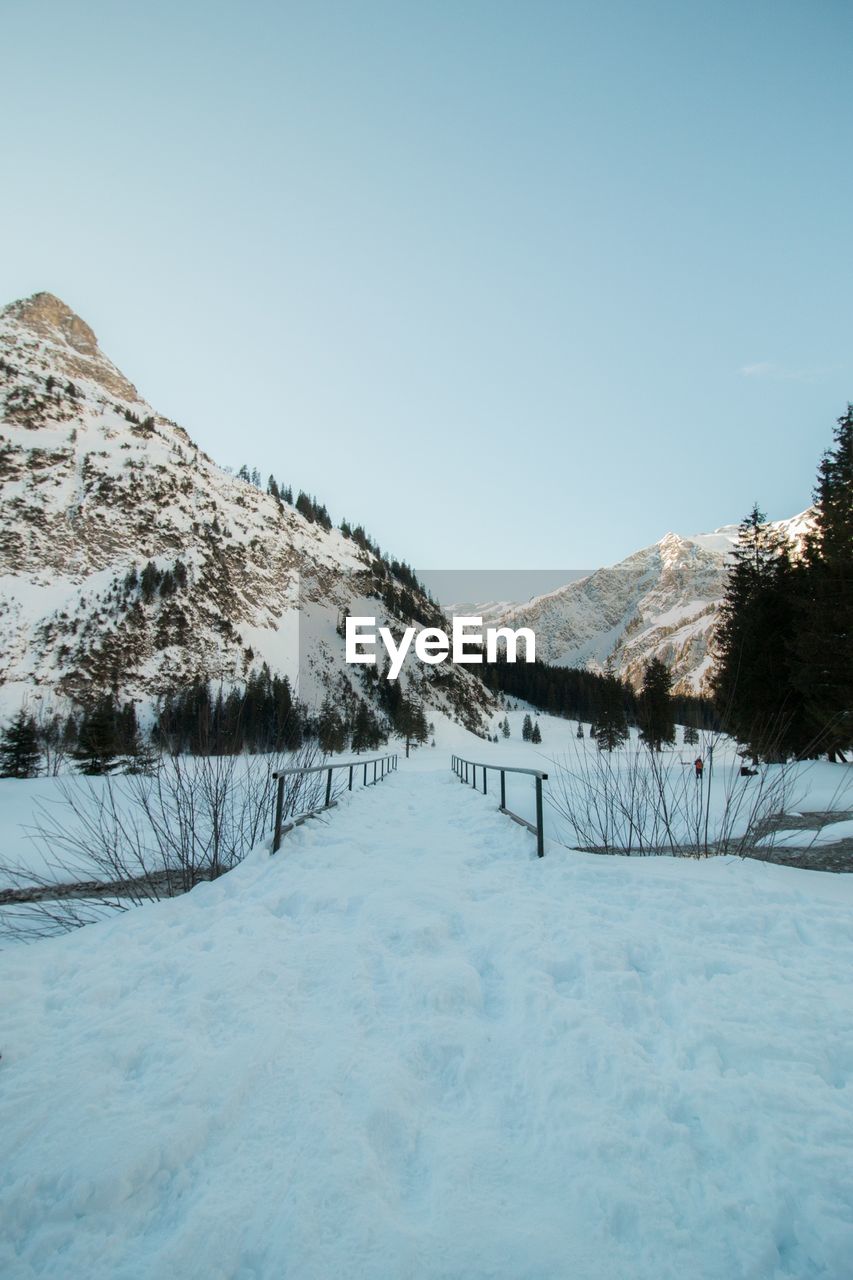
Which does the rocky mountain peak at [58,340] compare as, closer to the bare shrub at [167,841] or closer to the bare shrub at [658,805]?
the bare shrub at [167,841]

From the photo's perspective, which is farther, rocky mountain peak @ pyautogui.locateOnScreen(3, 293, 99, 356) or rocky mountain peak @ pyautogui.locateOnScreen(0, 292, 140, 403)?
rocky mountain peak @ pyautogui.locateOnScreen(3, 293, 99, 356)

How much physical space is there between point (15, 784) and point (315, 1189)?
92.0ft

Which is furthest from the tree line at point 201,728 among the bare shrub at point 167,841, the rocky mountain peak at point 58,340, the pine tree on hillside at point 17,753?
the rocky mountain peak at point 58,340

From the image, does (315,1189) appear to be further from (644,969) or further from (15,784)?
(15,784)

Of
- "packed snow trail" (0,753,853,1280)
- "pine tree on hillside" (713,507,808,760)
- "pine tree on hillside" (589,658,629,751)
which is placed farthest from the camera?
Result: "pine tree on hillside" (589,658,629,751)

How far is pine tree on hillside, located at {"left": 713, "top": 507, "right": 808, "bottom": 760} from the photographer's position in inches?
851

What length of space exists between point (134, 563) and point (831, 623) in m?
80.2

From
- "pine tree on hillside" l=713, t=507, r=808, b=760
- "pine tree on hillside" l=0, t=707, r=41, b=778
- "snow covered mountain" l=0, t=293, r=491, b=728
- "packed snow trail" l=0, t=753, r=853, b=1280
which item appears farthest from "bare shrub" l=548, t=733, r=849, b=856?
"snow covered mountain" l=0, t=293, r=491, b=728

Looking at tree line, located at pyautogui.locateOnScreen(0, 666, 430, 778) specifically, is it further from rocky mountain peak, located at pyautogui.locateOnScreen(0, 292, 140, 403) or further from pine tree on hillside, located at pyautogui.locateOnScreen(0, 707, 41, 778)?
rocky mountain peak, located at pyautogui.locateOnScreen(0, 292, 140, 403)

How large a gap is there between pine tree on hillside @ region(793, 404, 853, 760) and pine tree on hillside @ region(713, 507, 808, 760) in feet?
3.11

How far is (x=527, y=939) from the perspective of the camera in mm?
3896

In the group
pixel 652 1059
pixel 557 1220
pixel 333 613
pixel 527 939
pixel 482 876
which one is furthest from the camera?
pixel 333 613

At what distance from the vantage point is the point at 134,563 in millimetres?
74250

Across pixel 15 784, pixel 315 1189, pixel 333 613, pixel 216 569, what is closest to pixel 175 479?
pixel 216 569
